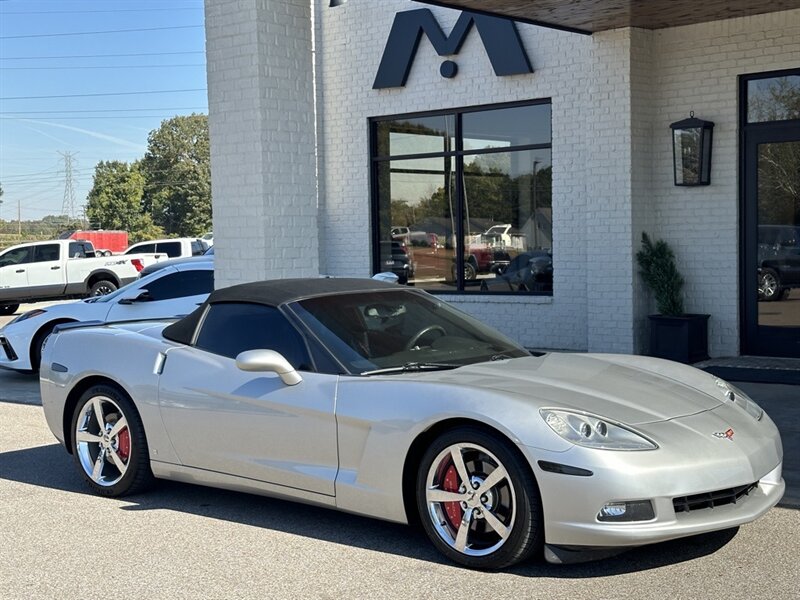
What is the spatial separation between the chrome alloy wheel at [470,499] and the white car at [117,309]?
7.45 meters

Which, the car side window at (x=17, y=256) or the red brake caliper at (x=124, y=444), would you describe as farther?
the car side window at (x=17, y=256)

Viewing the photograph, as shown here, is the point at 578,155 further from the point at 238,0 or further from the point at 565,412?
the point at 565,412

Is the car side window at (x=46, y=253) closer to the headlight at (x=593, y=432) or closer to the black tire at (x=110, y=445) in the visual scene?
the black tire at (x=110, y=445)

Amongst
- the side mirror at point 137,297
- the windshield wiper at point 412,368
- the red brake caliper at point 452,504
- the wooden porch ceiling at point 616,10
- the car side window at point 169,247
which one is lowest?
the red brake caliper at point 452,504

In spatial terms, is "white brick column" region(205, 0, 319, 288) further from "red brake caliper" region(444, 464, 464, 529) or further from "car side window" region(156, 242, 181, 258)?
"car side window" region(156, 242, 181, 258)

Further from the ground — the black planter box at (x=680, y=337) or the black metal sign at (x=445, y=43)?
the black metal sign at (x=445, y=43)

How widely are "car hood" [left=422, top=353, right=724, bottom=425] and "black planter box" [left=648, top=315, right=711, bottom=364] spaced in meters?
5.36

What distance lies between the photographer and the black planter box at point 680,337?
452 inches

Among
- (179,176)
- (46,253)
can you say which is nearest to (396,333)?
(46,253)

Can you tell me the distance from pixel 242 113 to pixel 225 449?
487 cm

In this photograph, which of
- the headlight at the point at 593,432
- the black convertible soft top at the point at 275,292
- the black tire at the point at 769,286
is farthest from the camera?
the black tire at the point at 769,286

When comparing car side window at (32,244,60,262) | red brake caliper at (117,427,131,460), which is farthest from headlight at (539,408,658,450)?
car side window at (32,244,60,262)

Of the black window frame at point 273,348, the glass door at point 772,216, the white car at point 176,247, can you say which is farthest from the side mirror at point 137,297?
the white car at point 176,247

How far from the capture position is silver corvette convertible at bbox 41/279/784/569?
4.79 metres
